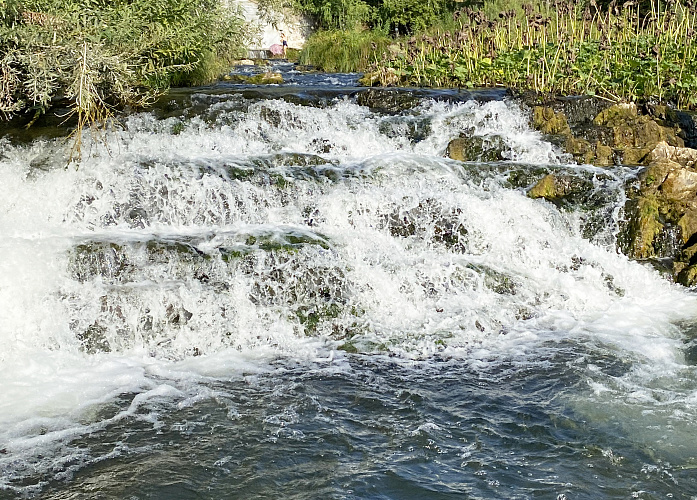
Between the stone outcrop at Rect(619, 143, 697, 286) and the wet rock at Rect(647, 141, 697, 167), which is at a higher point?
the wet rock at Rect(647, 141, 697, 167)

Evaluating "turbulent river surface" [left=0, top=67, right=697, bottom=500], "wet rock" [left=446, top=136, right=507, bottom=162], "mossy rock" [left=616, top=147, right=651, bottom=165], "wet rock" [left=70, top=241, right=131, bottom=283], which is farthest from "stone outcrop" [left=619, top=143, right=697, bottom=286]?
"wet rock" [left=70, top=241, right=131, bottom=283]

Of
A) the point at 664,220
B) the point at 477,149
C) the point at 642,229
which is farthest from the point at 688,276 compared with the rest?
the point at 477,149

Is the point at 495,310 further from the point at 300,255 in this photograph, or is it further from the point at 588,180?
the point at 588,180

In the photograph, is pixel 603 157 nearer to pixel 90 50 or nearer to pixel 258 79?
pixel 90 50

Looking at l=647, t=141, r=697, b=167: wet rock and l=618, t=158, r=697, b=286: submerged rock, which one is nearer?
l=618, t=158, r=697, b=286: submerged rock

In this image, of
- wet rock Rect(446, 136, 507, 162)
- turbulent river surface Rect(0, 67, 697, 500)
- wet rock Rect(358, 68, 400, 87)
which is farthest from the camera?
wet rock Rect(358, 68, 400, 87)

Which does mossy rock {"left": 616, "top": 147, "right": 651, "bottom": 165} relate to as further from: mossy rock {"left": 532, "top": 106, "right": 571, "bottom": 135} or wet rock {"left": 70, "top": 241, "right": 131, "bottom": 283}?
wet rock {"left": 70, "top": 241, "right": 131, "bottom": 283}

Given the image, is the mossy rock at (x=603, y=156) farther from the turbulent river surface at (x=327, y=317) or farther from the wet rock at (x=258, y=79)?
the wet rock at (x=258, y=79)

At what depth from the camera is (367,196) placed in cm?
733

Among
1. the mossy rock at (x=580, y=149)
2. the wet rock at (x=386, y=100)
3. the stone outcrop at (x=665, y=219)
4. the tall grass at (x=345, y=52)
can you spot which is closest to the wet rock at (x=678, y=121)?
the mossy rock at (x=580, y=149)

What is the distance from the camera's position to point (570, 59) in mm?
10672

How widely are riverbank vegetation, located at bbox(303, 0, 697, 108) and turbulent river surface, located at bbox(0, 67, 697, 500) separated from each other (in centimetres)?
178

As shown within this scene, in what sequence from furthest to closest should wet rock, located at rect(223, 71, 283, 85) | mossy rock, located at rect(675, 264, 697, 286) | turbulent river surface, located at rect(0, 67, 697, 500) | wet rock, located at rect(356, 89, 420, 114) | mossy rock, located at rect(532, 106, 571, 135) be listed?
1. wet rock, located at rect(223, 71, 283, 85)
2. wet rock, located at rect(356, 89, 420, 114)
3. mossy rock, located at rect(532, 106, 571, 135)
4. mossy rock, located at rect(675, 264, 697, 286)
5. turbulent river surface, located at rect(0, 67, 697, 500)

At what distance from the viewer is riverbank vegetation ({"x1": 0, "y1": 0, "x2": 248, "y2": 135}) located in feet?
24.9
